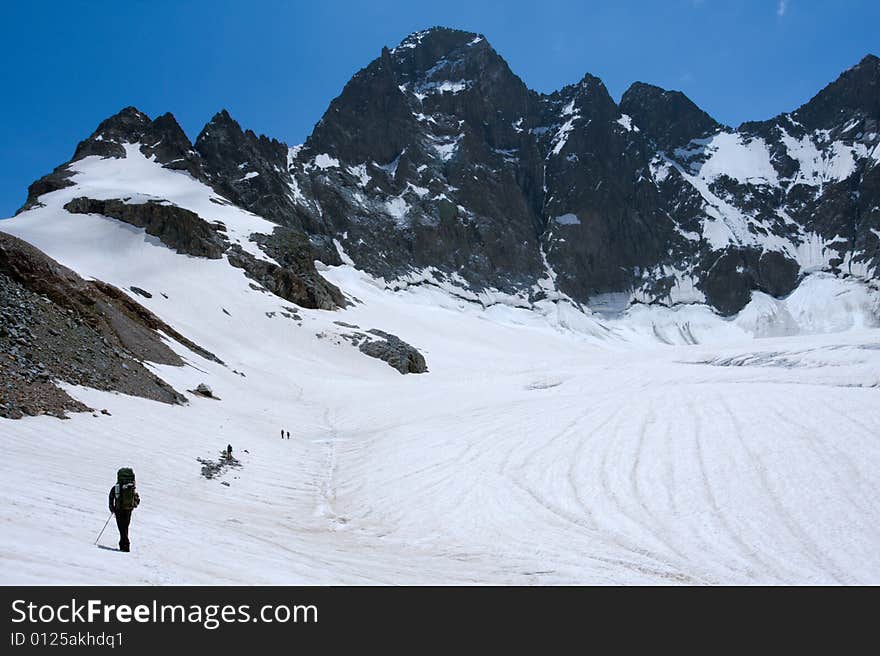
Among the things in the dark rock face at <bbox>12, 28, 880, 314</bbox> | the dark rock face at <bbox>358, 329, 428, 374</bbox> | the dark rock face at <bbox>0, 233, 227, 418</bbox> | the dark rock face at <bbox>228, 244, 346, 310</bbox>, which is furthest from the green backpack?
the dark rock face at <bbox>12, 28, 880, 314</bbox>

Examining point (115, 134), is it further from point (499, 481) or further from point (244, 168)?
point (499, 481)

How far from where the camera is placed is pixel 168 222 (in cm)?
7825

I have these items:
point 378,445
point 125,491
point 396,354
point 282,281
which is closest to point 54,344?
point 378,445

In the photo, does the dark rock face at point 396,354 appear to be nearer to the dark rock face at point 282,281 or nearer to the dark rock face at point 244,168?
the dark rock face at point 282,281

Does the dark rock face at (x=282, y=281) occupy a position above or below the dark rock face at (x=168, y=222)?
below

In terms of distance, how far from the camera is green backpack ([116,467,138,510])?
21.1ft

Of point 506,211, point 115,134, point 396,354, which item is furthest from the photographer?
point 506,211

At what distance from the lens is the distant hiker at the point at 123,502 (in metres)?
6.36

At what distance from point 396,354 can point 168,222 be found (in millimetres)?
44448

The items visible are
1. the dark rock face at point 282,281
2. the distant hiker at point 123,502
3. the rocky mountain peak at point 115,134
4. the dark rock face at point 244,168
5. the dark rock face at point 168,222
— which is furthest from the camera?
the dark rock face at point 244,168

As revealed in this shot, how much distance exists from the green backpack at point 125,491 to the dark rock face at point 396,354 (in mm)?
46459

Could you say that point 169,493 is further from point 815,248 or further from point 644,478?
point 815,248

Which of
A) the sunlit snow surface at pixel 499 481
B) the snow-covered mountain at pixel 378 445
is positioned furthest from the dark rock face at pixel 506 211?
the sunlit snow surface at pixel 499 481

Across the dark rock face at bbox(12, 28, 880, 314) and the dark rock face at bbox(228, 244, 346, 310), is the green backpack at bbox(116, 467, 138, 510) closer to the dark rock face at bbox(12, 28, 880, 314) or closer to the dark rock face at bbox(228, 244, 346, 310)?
the dark rock face at bbox(228, 244, 346, 310)
